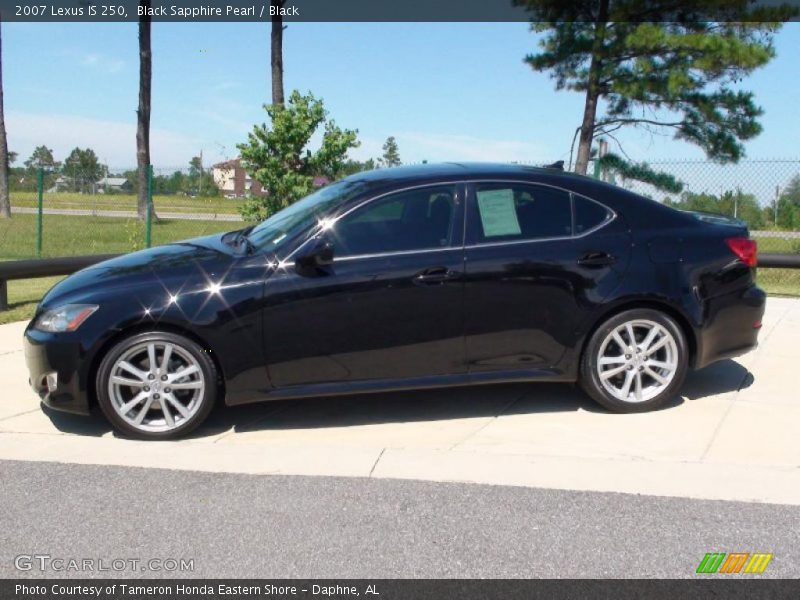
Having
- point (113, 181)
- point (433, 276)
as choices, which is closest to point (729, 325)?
point (433, 276)

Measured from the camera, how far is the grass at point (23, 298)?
895cm

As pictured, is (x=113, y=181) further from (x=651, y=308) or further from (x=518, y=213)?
(x=651, y=308)

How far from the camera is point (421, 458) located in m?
4.68

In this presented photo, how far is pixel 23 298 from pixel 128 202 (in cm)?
1197

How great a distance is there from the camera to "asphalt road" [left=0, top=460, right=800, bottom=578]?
11.2ft

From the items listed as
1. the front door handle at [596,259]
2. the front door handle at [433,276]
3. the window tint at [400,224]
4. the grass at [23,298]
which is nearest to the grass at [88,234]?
the grass at [23,298]

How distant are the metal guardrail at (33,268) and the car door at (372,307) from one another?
5.41m

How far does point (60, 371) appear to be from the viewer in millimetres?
4945

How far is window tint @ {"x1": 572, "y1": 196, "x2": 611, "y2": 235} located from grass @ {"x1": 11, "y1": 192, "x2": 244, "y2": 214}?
372 inches

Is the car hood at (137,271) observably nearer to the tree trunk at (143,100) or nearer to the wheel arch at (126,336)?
the wheel arch at (126,336)

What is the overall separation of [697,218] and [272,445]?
128 inches

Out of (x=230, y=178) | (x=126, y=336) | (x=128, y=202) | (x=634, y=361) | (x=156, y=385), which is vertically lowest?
(x=156, y=385)
